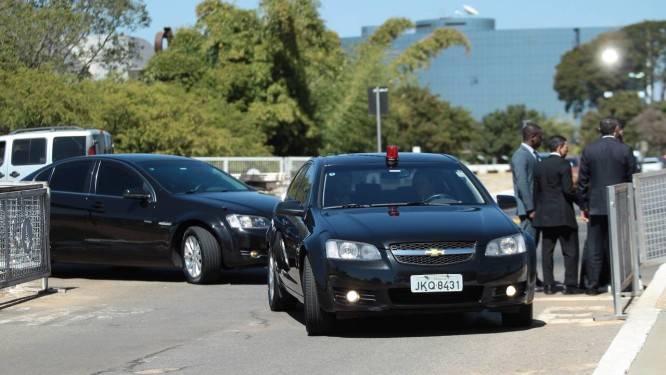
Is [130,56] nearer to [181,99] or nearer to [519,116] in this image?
[181,99]

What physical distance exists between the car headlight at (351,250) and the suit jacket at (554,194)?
3.53 metres

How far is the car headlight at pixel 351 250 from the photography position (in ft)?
31.7

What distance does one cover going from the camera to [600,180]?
12.4 metres

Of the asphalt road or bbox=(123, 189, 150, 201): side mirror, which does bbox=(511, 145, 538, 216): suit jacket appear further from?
bbox=(123, 189, 150, 201): side mirror

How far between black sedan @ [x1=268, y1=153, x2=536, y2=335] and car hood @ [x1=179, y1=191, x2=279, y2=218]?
3678 mm

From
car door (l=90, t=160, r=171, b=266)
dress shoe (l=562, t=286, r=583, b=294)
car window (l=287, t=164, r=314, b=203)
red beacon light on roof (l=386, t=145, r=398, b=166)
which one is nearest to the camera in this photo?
red beacon light on roof (l=386, t=145, r=398, b=166)

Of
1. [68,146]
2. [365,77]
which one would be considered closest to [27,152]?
[68,146]

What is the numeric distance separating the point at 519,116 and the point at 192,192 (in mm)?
117046

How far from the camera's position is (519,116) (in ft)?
427

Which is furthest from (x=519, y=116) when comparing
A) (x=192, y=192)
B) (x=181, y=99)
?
(x=192, y=192)

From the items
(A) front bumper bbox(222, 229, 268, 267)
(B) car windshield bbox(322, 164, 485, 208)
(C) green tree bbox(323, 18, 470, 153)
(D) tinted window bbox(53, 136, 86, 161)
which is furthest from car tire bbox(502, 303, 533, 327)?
(C) green tree bbox(323, 18, 470, 153)

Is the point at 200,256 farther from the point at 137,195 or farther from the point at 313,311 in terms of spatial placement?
the point at 313,311

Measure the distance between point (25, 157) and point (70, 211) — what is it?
1268cm

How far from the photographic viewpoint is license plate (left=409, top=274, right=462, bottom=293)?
9.56m
